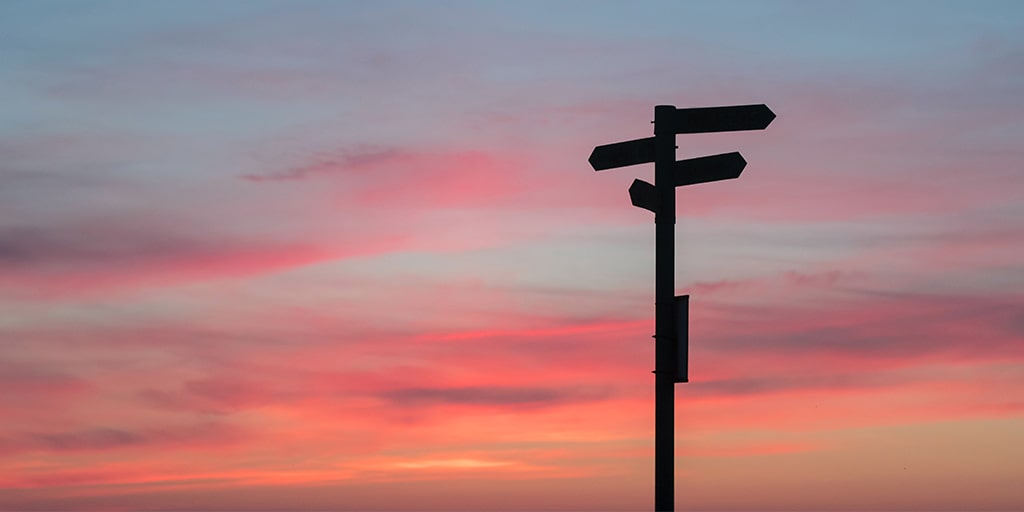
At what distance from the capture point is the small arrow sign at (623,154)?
1577 cm

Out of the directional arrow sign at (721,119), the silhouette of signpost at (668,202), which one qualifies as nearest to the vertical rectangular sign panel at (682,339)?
the silhouette of signpost at (668,202)

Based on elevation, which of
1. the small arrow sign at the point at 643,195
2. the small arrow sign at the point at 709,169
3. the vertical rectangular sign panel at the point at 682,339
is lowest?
the vertical rectangular sign panel at the point at 682,339

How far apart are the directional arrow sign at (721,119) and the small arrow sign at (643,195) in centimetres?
71

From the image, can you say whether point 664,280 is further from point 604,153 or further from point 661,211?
point 604,153

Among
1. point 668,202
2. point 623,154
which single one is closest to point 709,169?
point 668,202

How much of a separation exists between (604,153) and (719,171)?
1444 millimetres

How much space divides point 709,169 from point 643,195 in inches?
28.6

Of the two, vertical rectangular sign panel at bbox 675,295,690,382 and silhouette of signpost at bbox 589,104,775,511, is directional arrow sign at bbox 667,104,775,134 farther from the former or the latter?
vertical rectangular sign panel at bbox 675,295,690,382

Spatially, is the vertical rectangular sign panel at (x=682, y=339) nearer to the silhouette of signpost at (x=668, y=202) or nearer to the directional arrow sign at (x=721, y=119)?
the silhouette of signpost at (x=668, y=202)

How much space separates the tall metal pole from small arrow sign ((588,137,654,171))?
136mm

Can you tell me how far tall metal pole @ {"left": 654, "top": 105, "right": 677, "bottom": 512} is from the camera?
14.9 meters

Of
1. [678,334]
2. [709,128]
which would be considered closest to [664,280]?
[678,334]

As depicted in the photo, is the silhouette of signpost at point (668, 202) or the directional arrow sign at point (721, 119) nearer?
the silhouette of signpost at point (668, 202)

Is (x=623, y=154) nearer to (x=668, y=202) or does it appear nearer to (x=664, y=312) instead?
(x=668, y=202)
